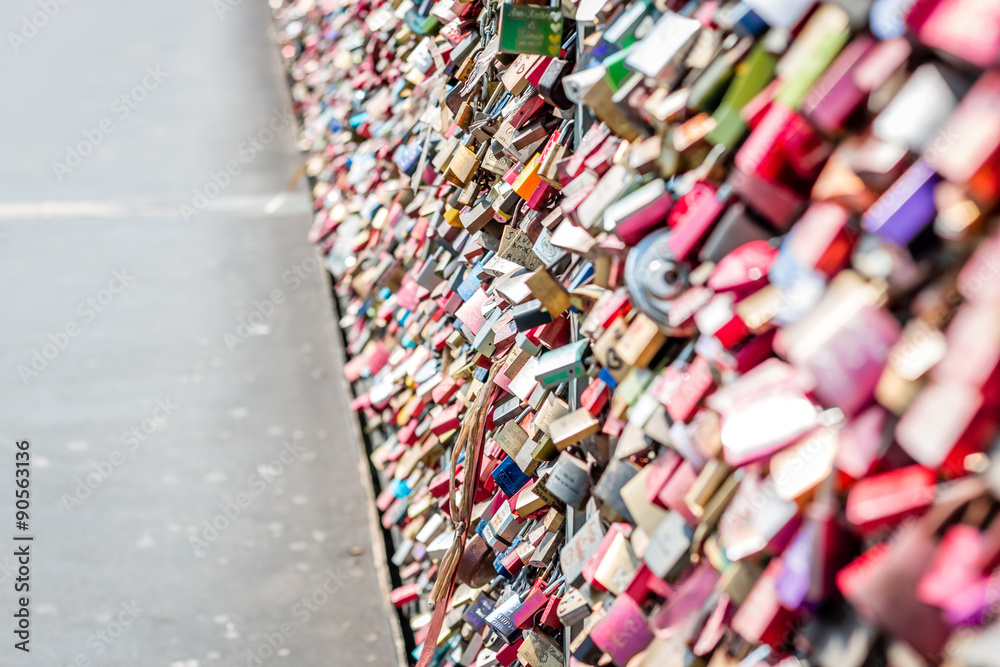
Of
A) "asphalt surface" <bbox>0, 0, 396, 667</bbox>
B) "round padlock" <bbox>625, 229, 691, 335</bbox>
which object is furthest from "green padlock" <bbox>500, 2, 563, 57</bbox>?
"asphalt surface" <bbox>0, 0, 396, 667</bbox>

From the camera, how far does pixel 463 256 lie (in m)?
1.72

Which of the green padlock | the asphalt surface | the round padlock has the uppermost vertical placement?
the green padlock

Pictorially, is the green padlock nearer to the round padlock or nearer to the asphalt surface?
the round padlock

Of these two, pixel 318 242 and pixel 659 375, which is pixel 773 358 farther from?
pixel 318 242

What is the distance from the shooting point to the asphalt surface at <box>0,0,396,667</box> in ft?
7.27

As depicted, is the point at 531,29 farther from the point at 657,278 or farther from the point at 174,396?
the point at 174,396

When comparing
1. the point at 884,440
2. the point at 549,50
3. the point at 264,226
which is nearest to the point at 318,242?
the point at 264,226

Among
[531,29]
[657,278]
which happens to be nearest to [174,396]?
[531,29]

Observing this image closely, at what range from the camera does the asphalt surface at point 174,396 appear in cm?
222

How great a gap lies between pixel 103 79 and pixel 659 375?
5.76 metres

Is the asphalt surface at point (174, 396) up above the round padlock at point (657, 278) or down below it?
below

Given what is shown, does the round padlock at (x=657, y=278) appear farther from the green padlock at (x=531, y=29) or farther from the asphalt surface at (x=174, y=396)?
the asphalt surface at (x=174, y=396)

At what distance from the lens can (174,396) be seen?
3.01 m

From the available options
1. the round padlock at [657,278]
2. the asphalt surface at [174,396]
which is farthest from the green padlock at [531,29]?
the asphalt surface at [174,396]
